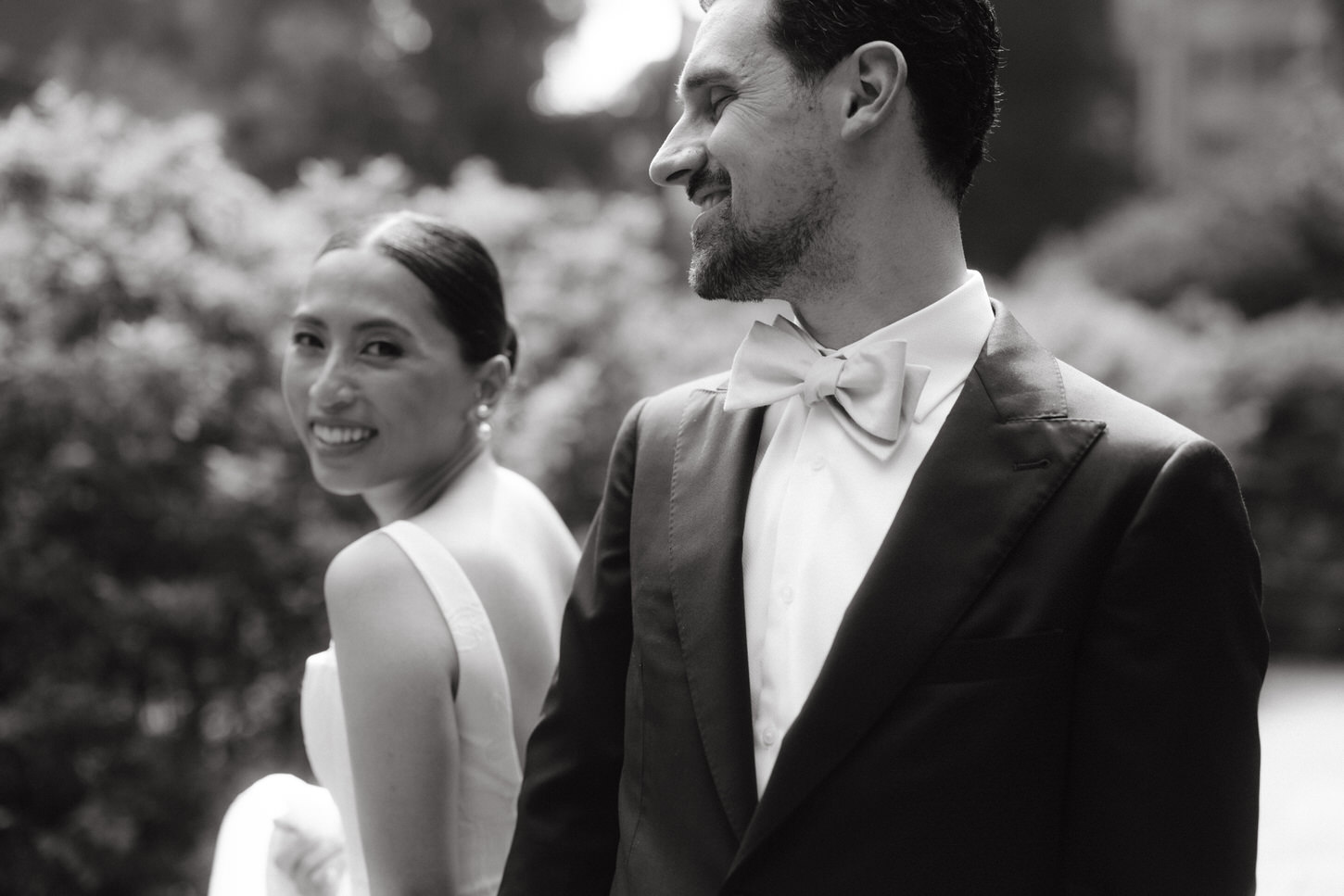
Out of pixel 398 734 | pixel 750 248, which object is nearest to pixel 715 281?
pixel 750 248

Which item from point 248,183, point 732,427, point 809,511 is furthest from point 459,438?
point 248,183

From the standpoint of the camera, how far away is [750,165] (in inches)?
77.9

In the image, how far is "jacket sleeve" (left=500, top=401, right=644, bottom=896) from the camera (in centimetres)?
209

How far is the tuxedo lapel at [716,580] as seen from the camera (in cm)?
187

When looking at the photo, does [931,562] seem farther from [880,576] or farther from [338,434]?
[338,434]

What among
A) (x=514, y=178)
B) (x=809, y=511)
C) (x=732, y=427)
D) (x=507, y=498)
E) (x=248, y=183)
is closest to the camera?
(x=809, y=511)

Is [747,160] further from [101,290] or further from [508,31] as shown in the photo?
[508,31]

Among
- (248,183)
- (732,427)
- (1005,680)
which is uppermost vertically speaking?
(248,183)

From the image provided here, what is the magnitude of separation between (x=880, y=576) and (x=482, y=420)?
1.52 metres

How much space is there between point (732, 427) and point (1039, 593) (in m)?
0.59

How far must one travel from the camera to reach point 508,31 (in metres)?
19.9

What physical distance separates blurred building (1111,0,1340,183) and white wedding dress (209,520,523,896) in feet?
122

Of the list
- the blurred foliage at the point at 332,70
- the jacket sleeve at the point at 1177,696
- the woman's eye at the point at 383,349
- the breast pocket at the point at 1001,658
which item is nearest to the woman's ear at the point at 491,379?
the woman's eye at the point at 383,349

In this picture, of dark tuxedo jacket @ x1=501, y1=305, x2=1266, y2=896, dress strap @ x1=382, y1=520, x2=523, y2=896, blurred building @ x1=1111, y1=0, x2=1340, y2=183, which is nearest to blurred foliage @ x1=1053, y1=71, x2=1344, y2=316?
dress strap @ x1=382, y1=520, x2=523, y2=896
